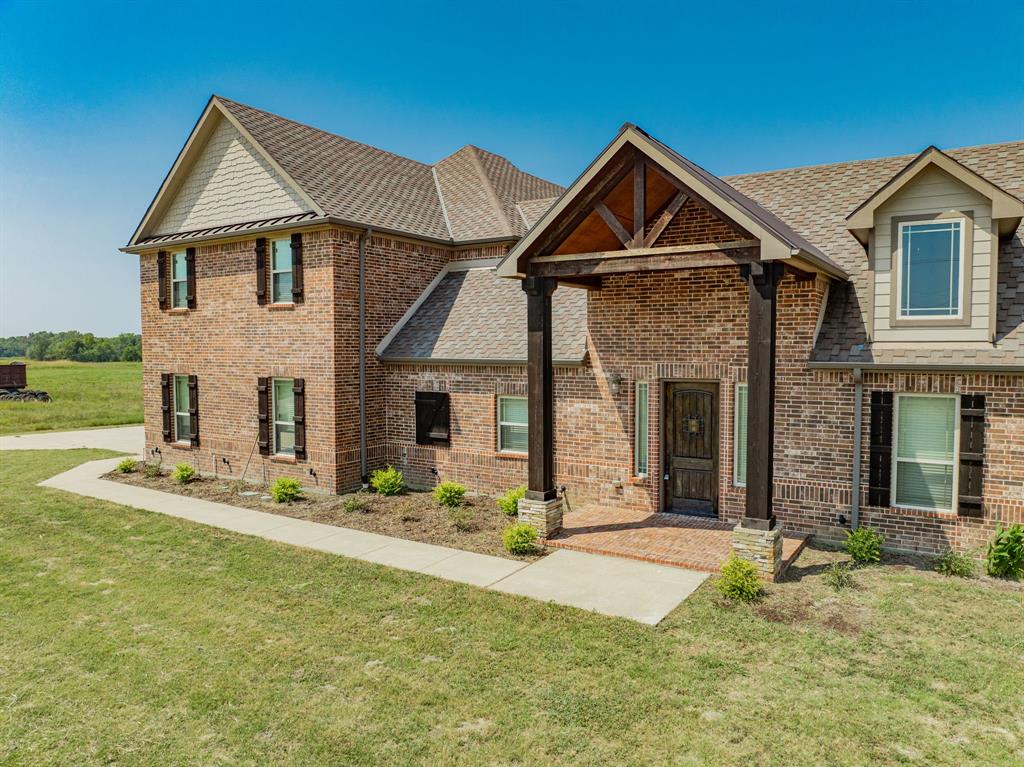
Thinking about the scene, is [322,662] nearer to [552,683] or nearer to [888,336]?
[552,683]

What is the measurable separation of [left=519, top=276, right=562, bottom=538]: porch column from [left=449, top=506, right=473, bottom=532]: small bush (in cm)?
141

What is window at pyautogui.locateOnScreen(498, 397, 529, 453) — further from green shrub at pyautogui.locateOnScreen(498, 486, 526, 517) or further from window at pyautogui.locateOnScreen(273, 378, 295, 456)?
window at pyautogui.locateOnScreen(273, 378, 295, 456)

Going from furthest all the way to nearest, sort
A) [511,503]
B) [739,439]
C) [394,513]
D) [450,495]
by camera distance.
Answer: [450,495]
[394,513]
[511,503]
[739,439]

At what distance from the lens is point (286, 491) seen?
1436cm

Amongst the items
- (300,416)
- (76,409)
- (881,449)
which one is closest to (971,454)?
(881,449)

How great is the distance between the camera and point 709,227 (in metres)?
11.4

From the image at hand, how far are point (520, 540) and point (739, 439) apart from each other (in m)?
4.14

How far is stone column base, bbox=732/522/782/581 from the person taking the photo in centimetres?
891

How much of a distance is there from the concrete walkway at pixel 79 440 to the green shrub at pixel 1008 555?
75.3ft

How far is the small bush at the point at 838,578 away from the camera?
Answer: 8.75 metres

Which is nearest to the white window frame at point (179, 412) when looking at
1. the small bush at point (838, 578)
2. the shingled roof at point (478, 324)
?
the shingled roof at point (478, 324)

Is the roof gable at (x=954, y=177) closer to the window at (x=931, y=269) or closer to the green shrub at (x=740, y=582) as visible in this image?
the window at (x=931, y=269)

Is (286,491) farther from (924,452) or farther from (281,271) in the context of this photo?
(924,452)

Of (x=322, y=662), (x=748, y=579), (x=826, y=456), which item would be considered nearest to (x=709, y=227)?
(x=826, y=456)
